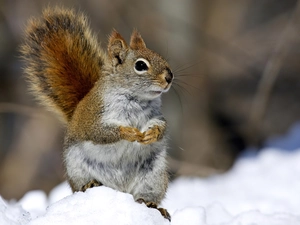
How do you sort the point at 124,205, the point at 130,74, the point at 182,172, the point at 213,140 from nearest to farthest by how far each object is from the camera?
the point at 124,205
the point at 130,74
the point at 182,172
the point at 213,140

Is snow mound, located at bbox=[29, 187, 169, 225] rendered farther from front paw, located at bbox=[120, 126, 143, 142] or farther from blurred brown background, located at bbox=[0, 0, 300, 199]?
blurred brown background, located at bbox=[0, 0, 300, 199]

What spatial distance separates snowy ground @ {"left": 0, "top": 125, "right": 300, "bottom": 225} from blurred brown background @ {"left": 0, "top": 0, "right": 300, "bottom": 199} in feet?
2.64

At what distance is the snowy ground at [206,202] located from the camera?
2062 millimetres

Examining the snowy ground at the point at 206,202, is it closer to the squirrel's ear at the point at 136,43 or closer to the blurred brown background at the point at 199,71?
the squirrel's ear at the point at 136,43

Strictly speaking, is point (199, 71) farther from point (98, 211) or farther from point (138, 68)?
point (98, 211)

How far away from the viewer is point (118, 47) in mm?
2650

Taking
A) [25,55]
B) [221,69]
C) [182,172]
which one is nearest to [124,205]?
[25,55]

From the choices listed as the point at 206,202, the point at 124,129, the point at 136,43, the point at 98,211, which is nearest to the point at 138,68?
the point at 136,43

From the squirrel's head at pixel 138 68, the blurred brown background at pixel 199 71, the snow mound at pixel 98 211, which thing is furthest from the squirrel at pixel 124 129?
the blurred brown background at pixel 199 71

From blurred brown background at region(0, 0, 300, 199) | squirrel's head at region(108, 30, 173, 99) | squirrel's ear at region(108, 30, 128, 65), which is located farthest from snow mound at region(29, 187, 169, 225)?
blurred brown background at region(0, 0, 300, 199)

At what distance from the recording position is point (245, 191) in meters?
3.47

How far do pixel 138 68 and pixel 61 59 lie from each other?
1.43 ft

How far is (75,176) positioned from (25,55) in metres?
0.66

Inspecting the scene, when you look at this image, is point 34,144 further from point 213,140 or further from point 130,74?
point 130,74
